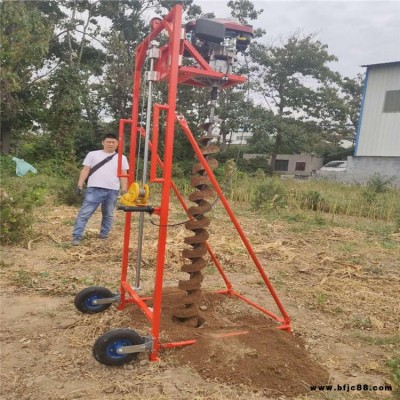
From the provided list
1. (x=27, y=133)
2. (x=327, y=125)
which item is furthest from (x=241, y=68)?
(x=27, y=133)

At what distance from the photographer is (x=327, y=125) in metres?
28.5

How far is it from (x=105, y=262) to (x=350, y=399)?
140 inches

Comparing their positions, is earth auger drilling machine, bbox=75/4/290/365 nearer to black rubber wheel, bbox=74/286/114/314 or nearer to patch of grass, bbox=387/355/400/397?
black rubber wheel, bbox=74/286/114/314

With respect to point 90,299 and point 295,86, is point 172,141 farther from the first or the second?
point 295,86

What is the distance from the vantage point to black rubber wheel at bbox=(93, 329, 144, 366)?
273 cm

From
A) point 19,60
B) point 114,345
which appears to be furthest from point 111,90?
point 114,345

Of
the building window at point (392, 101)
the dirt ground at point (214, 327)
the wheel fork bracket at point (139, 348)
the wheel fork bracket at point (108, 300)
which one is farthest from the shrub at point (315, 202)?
the building window at point (392, 101)

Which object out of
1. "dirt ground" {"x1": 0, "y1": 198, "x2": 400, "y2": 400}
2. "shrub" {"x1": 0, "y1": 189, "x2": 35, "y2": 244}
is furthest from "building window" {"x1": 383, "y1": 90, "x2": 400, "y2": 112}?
"shrub" {"x1": 0, "y1": 189, "x2": 35, "y2": 244}

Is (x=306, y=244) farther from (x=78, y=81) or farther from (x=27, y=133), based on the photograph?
(x=27, y=133)

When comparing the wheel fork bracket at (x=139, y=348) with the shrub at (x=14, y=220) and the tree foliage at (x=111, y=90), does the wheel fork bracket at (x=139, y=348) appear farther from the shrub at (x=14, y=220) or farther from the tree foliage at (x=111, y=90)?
the tree foliage at (x=111, y=90)

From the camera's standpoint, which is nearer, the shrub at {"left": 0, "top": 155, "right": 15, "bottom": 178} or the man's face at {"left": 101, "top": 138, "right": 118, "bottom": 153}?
the man's face at {"left": 101, "top": 138, "right": 118, "bottom": 153}

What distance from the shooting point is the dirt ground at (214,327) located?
2.68 m

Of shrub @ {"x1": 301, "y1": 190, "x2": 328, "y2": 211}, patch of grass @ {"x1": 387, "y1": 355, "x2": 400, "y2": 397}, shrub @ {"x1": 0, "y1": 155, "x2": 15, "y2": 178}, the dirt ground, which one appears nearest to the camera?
patch of grass @ {"x1": 387, "y1": 355, "x2": 400, "y2": 397}

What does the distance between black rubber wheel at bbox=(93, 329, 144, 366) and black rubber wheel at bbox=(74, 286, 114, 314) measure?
3.19ft
